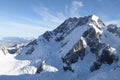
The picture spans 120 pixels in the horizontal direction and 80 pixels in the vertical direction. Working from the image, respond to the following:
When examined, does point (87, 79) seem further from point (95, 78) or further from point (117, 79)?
point (117, 79)

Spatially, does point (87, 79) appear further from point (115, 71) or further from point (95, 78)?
point (115, 71)

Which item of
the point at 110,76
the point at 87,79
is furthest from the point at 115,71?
the point at 87,79

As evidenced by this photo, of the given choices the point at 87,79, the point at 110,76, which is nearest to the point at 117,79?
the point at 110,76

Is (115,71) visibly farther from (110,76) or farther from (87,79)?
(87,79)

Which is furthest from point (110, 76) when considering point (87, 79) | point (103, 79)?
point (87, 79)

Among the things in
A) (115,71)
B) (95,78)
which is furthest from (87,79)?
(115,71)
